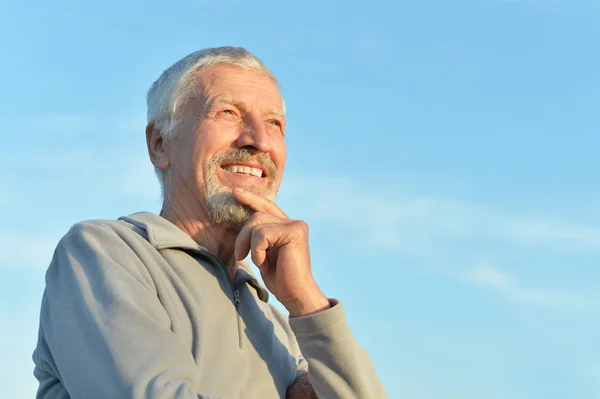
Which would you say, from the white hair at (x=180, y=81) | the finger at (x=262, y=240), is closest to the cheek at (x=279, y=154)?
the white hair at (x=180, y=81)

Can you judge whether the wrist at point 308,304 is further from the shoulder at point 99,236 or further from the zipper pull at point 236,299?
the shoulder at point 99,236

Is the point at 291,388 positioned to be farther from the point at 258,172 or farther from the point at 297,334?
the point at 258,172

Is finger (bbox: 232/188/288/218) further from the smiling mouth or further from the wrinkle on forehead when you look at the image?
the wrinkle on forehead

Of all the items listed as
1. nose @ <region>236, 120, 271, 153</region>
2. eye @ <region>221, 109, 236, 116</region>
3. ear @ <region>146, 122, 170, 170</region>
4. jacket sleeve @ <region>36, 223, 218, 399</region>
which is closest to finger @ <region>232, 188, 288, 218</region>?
nose @ <region>236, 120, 271, 153</region>

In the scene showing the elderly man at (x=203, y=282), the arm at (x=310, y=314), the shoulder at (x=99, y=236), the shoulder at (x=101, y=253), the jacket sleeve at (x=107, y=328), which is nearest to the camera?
the jacket sleeve at (x=107, y=328)

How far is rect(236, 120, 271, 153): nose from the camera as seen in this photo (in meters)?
3.92

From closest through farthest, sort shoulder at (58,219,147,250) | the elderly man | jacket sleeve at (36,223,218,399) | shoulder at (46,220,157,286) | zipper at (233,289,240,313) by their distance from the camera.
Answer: jacket sleeve at (36,223,218,399) < the elderly man < shoulder at (46,220,157,286) < shoulder at (58,219,147,250) < zipper at (233,289,240,313)

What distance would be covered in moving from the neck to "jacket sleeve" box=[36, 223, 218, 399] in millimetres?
544

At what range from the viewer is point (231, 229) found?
3.91 metres

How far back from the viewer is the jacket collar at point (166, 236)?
3.62 metres

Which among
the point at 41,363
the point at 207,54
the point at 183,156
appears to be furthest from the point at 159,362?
the point at 207,54

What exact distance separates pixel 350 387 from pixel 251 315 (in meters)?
0.57

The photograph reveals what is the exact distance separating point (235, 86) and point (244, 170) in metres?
0.42

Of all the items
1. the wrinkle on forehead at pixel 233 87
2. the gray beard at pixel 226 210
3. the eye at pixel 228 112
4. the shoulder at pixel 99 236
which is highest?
the wrinkle on forehead at pixel 233 87
